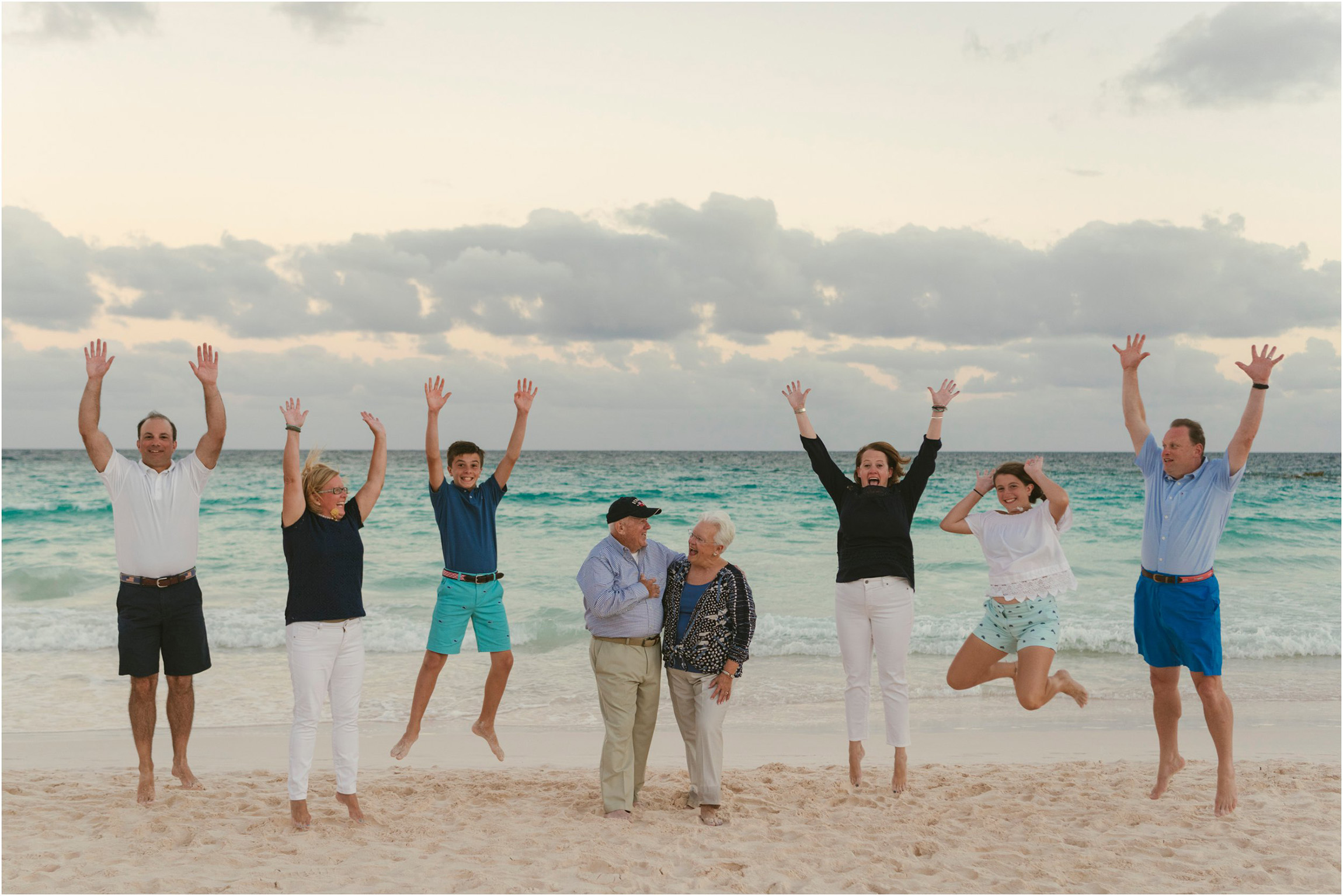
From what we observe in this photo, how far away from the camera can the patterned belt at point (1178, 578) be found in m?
5.16

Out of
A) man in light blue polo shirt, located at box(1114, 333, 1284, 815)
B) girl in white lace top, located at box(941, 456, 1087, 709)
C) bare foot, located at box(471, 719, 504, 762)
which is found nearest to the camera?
man in light blue polo shirt, located at box(1114, 333, 1284, 815)

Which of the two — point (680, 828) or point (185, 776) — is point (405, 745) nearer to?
point (185, 776)

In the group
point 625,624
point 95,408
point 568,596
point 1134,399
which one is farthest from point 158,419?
point 568,596

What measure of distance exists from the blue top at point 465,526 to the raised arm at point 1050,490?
331 cm

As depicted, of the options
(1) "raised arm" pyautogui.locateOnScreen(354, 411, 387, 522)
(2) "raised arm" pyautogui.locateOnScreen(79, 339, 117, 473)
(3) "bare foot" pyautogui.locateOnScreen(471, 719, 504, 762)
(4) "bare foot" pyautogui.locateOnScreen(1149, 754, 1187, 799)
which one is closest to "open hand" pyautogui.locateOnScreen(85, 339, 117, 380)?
(2) "raised arm" pyautogui.locateOnScreen(79, 339, 117, 473)

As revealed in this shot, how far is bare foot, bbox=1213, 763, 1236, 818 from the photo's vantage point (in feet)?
17.0

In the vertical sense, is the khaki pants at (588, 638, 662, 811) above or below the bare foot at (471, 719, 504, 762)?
above

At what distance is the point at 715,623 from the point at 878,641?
1.14m

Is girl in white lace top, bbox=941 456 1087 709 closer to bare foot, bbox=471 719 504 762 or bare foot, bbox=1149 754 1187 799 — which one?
bare foot, bbox=1149 754 1187 799

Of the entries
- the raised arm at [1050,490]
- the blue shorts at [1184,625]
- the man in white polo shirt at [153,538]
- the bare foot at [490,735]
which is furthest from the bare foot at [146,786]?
the blue shorts at [1184,625]

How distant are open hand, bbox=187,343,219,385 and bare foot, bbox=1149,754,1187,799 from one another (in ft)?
20.2

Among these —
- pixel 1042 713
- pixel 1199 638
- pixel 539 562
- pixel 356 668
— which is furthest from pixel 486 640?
pixel 539 562

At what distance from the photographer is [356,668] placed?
4879mm

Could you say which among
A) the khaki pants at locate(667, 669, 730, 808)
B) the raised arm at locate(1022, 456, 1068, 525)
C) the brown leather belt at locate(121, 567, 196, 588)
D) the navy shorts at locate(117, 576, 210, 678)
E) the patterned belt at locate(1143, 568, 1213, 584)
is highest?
the raised arm at locate(1022, 456, 1068, 525)
